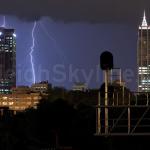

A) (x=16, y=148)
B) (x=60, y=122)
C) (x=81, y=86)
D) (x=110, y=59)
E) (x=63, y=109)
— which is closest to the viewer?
(x=110, y=59)

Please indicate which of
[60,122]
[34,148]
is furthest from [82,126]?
[34,148]

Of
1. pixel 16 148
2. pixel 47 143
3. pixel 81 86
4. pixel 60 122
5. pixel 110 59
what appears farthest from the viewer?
pixel 81 86

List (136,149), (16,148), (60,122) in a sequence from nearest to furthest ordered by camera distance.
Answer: (16,148) → (136,149) → (60,122)

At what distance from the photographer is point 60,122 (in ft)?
249

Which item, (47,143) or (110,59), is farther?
(47,143)

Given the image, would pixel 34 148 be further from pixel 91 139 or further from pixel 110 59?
pixel 110 59

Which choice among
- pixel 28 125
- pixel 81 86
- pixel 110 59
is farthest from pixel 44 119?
pixel 81 86

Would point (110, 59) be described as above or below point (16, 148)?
above

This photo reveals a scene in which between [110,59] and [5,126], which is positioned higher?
[110,59]

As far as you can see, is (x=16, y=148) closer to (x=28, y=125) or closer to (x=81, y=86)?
(x=28, y=125)

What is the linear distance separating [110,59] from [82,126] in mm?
39393

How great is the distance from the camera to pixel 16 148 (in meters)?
58.5

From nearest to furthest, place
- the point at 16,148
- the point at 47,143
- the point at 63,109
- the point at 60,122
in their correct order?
the point at 16,148
the point at 47,143
the point at 60,122
the point at 63,109

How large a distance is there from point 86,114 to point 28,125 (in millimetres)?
6610
